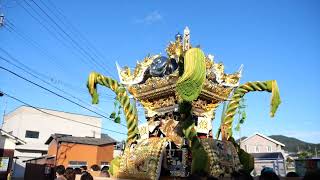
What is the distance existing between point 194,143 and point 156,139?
1640mm

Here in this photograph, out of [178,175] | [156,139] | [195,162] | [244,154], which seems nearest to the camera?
[195,162]

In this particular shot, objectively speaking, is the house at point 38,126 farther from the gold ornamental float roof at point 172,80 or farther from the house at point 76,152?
the gold ornamental float roof at point 172,80

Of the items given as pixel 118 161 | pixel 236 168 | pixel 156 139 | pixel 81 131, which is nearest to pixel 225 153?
pixel 236 168

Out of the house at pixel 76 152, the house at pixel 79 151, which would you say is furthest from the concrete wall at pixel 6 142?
the house at pixel 79 151

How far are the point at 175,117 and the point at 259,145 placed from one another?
135 feet

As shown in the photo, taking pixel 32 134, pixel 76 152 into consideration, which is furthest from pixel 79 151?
pixel 32 134

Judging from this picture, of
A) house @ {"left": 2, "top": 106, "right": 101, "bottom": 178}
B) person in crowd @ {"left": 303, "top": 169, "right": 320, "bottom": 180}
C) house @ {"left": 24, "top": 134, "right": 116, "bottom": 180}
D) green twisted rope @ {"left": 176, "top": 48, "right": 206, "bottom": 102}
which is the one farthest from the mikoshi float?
house @ {"left": 2, "top": 106, "right": 101, "bottom": 178}

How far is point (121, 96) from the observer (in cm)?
1319

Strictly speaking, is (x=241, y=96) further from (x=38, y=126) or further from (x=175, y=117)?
(x=38, y=126)

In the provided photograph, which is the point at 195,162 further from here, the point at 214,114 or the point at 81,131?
the point at 81,131

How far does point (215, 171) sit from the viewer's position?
10492mm

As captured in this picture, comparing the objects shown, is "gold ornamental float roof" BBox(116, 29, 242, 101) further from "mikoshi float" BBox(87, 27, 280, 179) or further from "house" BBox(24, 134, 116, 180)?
"house" BBox(24, 134, 116, 180)

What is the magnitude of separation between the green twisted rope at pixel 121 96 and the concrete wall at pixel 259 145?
3917 cm

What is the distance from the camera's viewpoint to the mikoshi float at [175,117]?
35.5 ft
